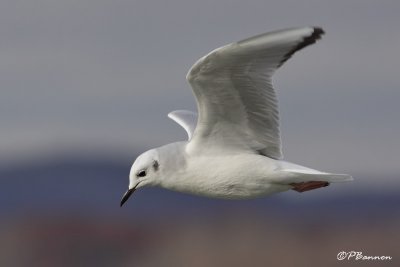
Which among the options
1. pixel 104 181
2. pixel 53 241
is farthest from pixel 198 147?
pixel 104 181

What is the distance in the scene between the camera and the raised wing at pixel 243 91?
468 inches

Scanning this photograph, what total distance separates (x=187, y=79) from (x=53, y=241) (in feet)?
147

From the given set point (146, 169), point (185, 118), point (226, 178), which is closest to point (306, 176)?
point (226, 178)

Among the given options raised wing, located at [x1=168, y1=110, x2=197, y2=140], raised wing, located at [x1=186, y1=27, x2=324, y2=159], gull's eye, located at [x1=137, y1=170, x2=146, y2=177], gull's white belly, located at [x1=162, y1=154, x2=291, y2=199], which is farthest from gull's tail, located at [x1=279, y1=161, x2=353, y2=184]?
raised wing, located at [x1=168, y1=110, x2=197, y2=140]

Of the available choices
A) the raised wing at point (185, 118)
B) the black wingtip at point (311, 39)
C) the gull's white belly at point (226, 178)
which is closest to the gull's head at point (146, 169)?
the gull's white belly at point (226, 178)

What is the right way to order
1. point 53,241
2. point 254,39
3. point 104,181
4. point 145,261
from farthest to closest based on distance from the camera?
point 104,181 → point 53,241 → point 145,261 → point 254,39

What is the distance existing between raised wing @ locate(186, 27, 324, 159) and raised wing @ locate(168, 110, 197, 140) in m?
1.54

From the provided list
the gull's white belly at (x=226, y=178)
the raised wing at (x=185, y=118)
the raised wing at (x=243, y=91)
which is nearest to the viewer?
the raised wing at (x=243, y=91)

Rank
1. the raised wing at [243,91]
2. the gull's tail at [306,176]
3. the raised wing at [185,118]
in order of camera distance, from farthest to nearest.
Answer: the raised wing at [185,118], the gull's tail at [306,176], the raised wing at [243,91]

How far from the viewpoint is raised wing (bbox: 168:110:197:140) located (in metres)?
14.8

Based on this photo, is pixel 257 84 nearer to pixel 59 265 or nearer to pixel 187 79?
pixel 187 79

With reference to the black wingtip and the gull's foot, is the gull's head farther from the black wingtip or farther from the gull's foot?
the black wingtip

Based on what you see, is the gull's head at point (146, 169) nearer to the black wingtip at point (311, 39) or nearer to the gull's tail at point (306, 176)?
the gull's tail at point (306, 176)

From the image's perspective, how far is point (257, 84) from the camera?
40.7ft
